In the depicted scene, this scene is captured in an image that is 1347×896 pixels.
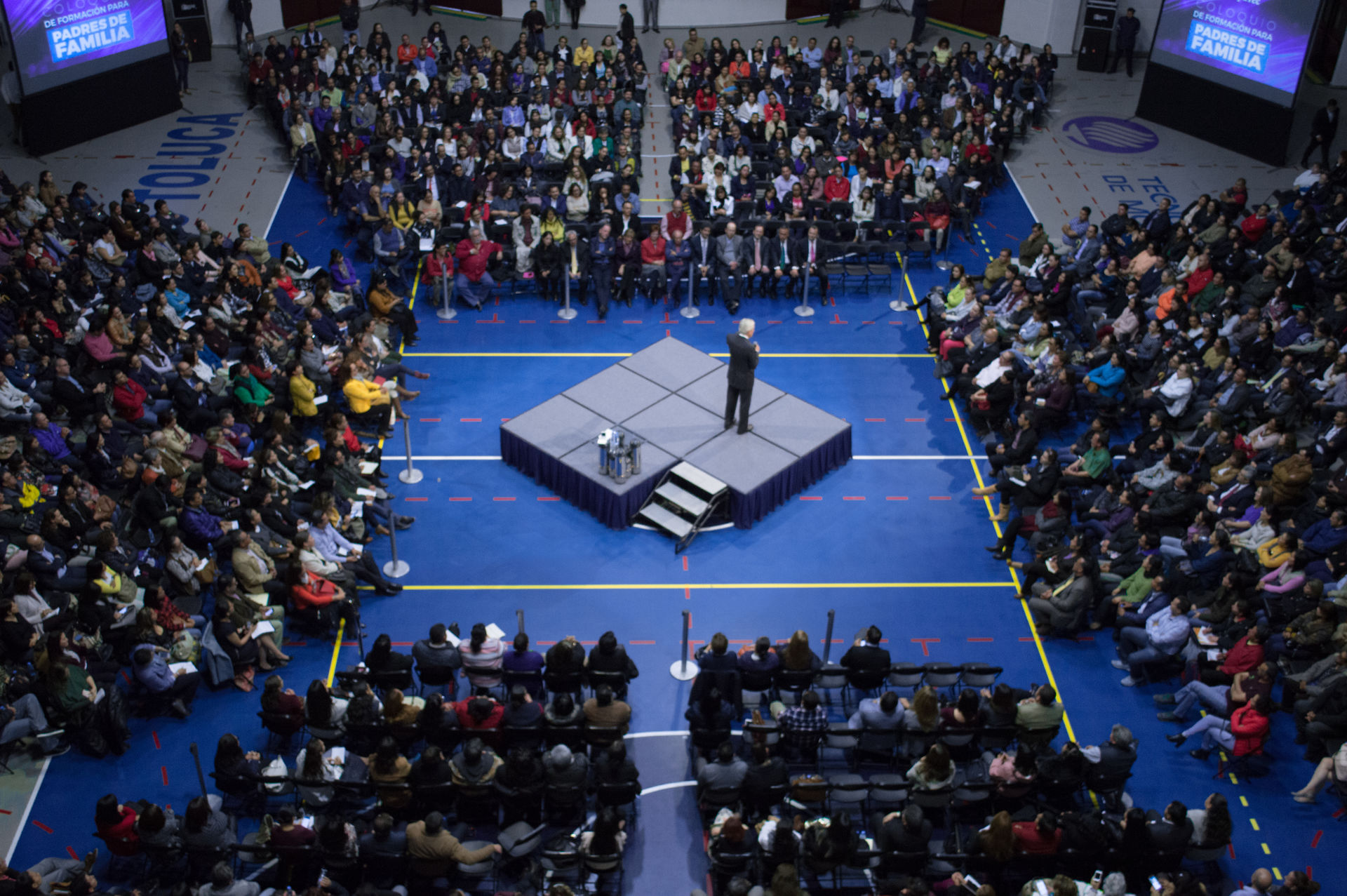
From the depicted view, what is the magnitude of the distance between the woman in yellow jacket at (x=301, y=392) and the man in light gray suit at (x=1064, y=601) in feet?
29.5

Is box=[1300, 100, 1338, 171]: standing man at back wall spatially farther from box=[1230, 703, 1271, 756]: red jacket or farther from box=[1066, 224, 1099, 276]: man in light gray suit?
box=[1230, 703, 1271, 756]: red jacket

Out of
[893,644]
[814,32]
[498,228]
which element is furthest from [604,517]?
[814,32]

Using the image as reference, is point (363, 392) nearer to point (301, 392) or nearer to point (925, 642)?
point (301, 392)

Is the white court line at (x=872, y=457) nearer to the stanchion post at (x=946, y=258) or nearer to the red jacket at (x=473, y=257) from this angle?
the red jacket at (x=473, y=257)

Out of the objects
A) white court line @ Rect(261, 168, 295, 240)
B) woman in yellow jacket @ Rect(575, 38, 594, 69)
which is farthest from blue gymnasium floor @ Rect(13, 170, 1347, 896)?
woman in yellow jacket @ Rect(575, 38, 594, 69)

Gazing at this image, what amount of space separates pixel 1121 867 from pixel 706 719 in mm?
3668

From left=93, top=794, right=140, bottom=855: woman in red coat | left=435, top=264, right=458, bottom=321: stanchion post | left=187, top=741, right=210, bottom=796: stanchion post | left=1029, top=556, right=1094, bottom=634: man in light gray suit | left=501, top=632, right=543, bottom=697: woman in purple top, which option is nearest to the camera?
left=93, top=794, right=140, bottom=855: woman in red coat

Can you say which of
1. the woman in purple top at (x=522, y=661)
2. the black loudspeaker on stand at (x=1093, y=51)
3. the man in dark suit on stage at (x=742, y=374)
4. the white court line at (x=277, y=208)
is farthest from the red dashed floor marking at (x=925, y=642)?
the black loudspeaker on stand at (x=1093, y=51)

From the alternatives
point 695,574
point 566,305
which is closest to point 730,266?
point 566,305

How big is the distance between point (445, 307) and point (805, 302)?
5.52 metres

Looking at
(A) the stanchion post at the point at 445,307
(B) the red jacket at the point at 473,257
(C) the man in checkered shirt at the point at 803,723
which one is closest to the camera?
(C) the man in checkered shirt at the point at 803,723

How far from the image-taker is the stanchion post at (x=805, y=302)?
1880 centimetres

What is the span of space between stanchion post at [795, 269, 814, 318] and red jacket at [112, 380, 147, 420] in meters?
9.49

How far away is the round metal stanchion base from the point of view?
41.3ft
